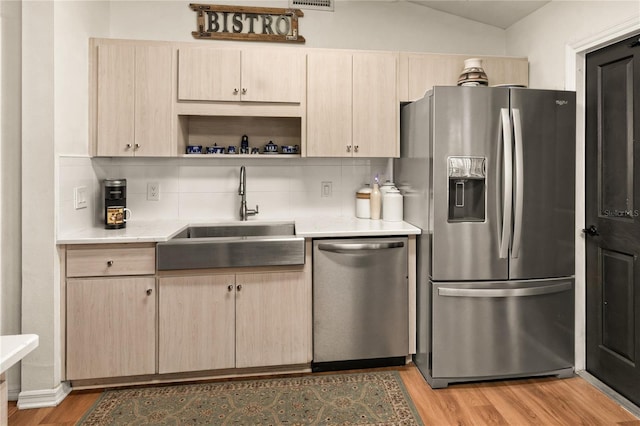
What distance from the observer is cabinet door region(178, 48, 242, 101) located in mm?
2609

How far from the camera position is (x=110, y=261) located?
2.27 metres

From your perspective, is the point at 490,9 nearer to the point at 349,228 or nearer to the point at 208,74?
the point at 349,228

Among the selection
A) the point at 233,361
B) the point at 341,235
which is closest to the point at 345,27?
the point at 341,235

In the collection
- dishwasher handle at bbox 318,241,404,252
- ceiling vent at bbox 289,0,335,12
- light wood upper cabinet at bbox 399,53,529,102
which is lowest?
dishwasher handle at bbox 318,241,404,252

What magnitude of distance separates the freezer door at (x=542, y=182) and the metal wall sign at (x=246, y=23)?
1693mm

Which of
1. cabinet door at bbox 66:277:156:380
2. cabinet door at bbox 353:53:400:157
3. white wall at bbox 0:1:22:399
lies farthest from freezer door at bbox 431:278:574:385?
white wall at bbox 0:1:22:399

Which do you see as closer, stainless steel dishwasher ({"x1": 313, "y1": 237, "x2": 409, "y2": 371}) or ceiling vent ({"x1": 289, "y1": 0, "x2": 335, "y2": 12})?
stainless steel dishwasher ({"x1": 313, "y1": 237, "x2": 409, "y2": 371})

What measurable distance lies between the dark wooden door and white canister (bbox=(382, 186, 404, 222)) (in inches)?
45.2

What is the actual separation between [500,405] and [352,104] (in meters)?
2.03

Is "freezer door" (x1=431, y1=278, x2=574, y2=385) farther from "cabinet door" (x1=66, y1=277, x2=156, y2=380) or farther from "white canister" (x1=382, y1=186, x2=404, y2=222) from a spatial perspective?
"cabinet door" (x1=66, y1=277, x2=156, y2=380)

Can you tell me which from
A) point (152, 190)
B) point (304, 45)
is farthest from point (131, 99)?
point (304, 45)

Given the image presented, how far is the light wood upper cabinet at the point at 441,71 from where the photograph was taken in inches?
111

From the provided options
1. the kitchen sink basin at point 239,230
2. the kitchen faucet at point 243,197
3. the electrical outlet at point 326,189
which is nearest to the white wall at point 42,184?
the kitchen sink basin at point 239,230

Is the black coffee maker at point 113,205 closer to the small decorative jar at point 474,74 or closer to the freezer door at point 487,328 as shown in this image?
the freezer door at point 487,328
